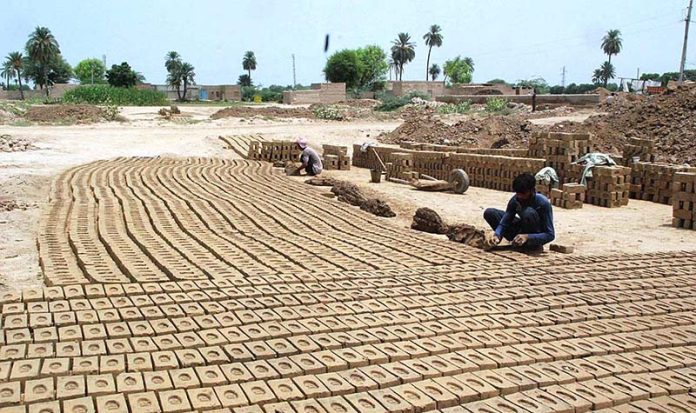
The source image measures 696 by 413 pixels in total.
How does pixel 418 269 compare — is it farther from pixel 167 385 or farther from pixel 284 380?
pixel 167 385

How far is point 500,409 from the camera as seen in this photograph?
3.48 meters

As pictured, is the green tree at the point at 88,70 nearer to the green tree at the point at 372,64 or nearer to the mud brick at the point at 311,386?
the green tree at the point at 372,64

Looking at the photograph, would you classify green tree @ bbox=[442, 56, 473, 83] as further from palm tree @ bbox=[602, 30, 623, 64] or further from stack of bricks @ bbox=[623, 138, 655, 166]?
stack of bricks @ bbox=[623, 138, 655, 166]

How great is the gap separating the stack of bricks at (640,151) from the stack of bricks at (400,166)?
4349 mm

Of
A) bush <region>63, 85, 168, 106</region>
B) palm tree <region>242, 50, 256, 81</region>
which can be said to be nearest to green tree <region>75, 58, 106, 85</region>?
palm tree <region>242, 50, 256, 81</region>

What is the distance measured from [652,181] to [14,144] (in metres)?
15.7

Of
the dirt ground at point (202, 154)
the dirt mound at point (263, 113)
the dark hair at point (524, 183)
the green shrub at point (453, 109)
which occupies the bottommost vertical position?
the dirt ground at point (202, 154)

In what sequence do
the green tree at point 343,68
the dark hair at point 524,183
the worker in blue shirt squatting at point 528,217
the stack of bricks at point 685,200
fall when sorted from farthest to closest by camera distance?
1. the green tree at point 343,68
2. the stack of bricks at point 685,200
3. the worker in blue shirt squatting at point 528,217
4. the dark hair at point 524,183

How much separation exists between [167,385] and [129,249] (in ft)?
11.1

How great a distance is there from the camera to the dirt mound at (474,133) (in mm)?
20116

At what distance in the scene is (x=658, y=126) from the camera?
17688mm

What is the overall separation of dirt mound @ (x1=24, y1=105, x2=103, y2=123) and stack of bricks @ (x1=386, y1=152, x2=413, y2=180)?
633 inches

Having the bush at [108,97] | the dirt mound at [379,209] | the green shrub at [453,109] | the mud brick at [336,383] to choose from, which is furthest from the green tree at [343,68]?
the mud brick at [336,383]

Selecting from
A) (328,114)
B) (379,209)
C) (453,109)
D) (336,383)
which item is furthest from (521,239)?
(453,109)
